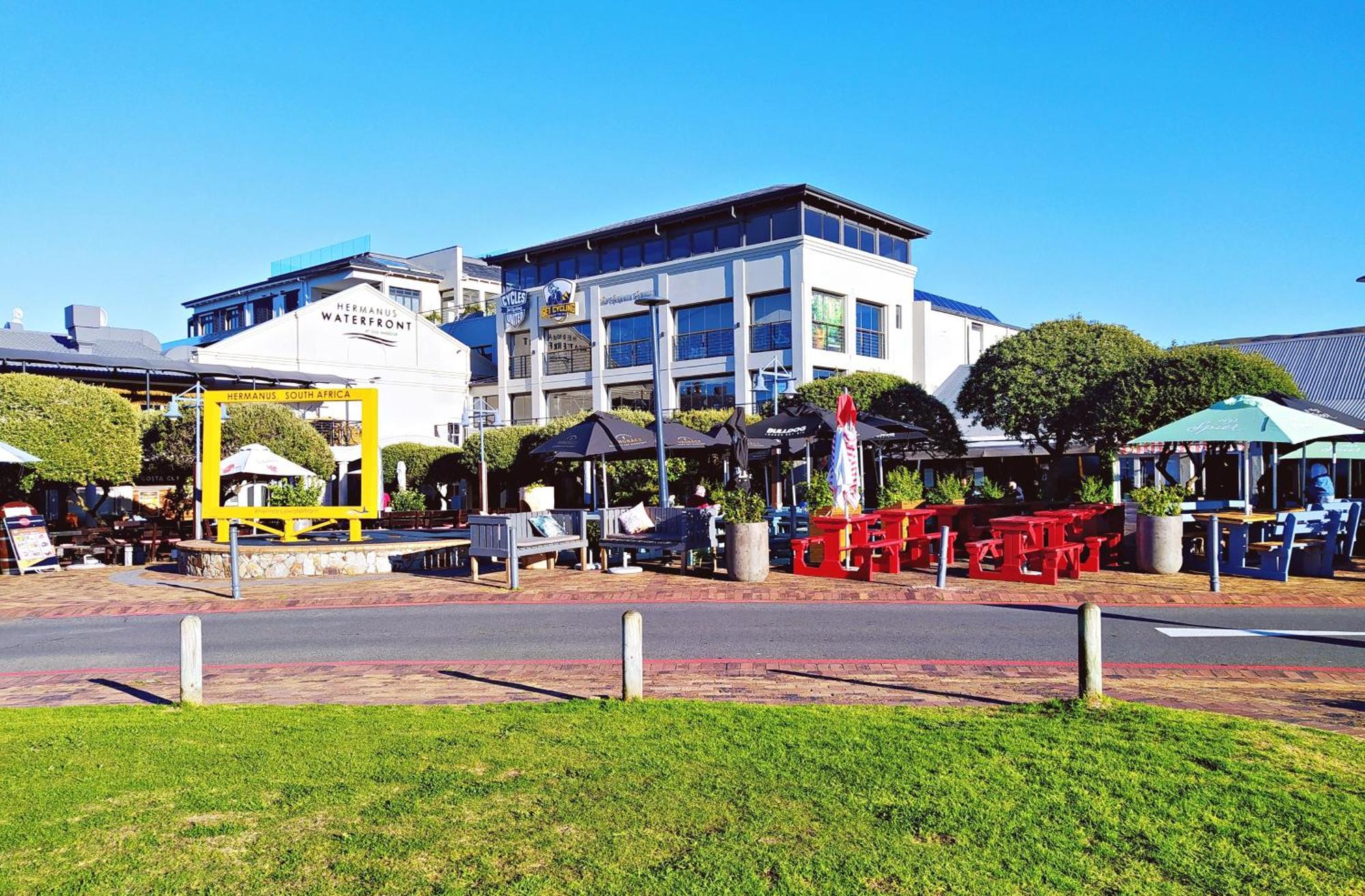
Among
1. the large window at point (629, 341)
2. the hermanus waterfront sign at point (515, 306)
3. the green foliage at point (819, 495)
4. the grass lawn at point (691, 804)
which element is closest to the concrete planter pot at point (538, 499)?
the green foliage at point (819, 495)

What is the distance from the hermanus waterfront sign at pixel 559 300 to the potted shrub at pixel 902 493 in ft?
103

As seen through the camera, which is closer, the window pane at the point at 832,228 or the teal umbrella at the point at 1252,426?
the teal umbrella at the point at 1252,426

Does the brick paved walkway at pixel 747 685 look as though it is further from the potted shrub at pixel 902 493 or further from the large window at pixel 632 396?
the large window at pixel 632 396

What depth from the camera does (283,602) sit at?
1417cm

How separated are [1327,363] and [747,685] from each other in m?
41.1

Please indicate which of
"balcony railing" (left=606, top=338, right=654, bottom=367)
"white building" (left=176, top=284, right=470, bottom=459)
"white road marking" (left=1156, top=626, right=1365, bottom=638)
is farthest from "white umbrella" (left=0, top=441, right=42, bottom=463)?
"balcony railing" (left=606, top=338, right=654, bottom=367)

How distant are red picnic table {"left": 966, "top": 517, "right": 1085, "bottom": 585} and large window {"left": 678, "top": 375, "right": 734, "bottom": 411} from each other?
27.0 meters

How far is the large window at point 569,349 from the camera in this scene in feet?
156

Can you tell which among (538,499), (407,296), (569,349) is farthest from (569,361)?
(538,499)

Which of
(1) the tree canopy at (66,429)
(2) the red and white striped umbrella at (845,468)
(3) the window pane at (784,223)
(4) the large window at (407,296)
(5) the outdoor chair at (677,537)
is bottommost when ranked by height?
(5) the outdoor chair at (677,537)

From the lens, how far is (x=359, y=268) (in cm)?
5850

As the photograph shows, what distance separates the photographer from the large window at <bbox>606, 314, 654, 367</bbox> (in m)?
45.3

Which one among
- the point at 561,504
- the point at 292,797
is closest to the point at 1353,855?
the point at 292,797

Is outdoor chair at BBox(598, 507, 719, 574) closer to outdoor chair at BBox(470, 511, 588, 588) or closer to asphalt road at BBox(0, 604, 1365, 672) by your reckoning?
outdoor chair at BBox(470, 511, 588, 588)
